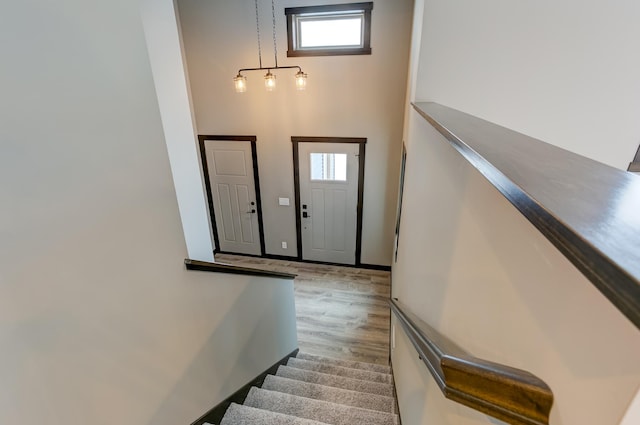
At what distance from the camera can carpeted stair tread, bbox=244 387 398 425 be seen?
1.97 metres

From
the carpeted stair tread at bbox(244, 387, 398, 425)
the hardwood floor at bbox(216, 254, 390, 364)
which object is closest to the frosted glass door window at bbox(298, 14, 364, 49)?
the hardwood floor at bbox(216, 254, 390, 364)

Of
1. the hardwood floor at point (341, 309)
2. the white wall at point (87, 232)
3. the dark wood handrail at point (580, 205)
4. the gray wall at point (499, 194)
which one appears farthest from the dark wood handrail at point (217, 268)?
the hardwood floor at point (341, 309)

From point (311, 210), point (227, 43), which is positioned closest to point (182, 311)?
point (311, 210)

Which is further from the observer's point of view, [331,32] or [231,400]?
[331,32]

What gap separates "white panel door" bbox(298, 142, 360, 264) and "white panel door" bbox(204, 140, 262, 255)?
2.93 ft

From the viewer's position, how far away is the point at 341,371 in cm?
289

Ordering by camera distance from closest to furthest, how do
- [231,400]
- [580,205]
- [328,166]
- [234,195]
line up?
1. [580,205]
2. [231,400]
3. [328,166]
4. [234,195]

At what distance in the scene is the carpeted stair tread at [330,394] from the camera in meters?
2.24

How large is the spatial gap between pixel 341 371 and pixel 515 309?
2708mm

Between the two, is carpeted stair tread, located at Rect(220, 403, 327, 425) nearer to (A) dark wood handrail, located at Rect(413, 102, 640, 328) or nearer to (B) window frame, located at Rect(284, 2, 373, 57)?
(A) dark wood handrail, located at Rect(413, 102, 640, 328)

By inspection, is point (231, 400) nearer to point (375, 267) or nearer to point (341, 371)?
point (341, 371)

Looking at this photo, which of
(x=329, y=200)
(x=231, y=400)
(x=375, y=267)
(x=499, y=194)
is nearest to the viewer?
(x=499, y=194)

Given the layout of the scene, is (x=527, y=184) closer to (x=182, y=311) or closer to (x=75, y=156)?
(x=75, y=156)

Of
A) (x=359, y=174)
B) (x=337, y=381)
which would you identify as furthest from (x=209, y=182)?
(x=337, y=381)
